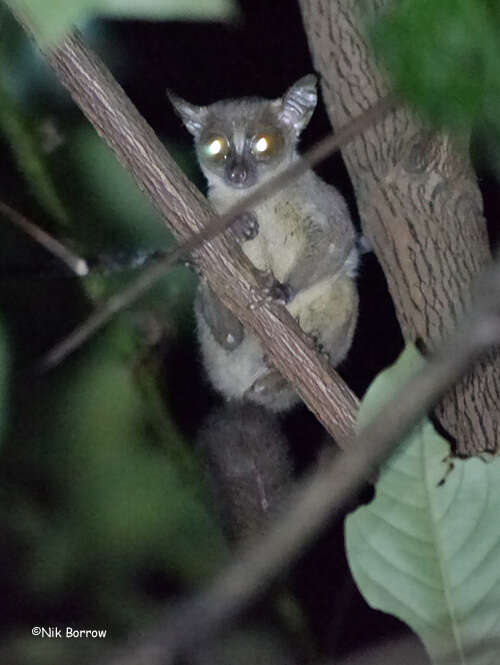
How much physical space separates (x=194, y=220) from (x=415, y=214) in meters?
0.80

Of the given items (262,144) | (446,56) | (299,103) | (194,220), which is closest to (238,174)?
(262,144)

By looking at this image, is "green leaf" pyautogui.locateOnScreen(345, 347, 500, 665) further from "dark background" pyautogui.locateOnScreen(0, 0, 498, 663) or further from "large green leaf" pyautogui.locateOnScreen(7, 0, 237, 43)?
"dark background" pyautogui.locateOnScreen(0, 0, 498, 663)

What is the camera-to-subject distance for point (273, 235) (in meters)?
3.33

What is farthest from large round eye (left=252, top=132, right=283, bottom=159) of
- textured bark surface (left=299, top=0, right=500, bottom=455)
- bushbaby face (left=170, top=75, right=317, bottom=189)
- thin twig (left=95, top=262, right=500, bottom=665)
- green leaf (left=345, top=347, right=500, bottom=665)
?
thin twig (left=95, top=262, right=500, bottom=665)

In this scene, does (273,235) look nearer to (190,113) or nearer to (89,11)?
(190,113)

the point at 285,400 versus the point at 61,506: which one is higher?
the point at 285,400

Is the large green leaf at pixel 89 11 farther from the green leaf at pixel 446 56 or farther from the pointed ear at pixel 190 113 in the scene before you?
the pointed ear at pixel 190 113

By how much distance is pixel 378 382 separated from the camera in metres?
1.04

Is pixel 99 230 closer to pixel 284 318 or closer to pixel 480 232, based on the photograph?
pixel 284 318

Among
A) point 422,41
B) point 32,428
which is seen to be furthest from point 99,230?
point 422,41

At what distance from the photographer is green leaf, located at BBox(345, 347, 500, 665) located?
108 centimetres

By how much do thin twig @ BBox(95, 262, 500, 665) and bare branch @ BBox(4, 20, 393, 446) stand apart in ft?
4.41

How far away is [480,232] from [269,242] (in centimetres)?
81

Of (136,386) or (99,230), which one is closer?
(136,386)
